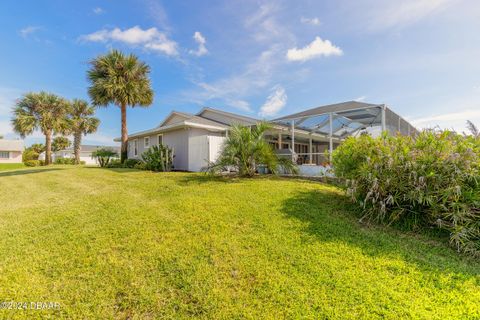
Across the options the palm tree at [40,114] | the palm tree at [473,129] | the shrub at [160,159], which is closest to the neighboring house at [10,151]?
the palm tree at [40,114]

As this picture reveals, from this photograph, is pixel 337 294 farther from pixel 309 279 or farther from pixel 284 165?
pixel 284 165

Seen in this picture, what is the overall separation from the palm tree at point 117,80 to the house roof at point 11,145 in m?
41.4

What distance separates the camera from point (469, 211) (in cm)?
387

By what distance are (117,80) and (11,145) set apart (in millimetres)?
44043

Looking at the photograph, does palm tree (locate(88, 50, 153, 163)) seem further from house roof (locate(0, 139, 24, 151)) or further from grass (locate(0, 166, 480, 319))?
house roof (locate(0, 139, 24, 151))

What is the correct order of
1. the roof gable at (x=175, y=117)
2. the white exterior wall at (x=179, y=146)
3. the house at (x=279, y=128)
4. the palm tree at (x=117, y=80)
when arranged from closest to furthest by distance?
the house at (x=279, y=128), the white exterior wall at (x=179, y=146), the palm tree at (x=117, y=80), the roof gable at (x=175, y=117)

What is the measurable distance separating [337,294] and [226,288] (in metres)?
1.36

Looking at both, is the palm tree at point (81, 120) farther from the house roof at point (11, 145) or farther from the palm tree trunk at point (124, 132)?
the house roof at point (11, 145)

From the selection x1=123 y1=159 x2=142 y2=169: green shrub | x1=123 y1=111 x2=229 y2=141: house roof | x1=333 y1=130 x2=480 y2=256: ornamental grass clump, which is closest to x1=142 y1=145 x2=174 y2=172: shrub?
x1=123 y1=111 x2=229 y2=141: house roof

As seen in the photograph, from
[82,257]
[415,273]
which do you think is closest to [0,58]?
[82,257]

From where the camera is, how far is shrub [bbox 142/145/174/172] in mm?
13016

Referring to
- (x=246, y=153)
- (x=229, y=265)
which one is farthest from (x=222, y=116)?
(x=229, y=265)

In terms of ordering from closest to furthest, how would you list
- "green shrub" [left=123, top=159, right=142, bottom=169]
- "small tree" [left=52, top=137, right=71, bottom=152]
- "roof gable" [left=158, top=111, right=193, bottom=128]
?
1. "green shrub" [left=123, top=159, right=142, bottom=169]
2. "roof gable" [left=158, top=111, right=193, bottom=128]
3. "small tree" [left=52, top=137, right=71, bottom=152]

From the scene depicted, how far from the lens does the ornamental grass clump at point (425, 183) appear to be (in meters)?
3.89
